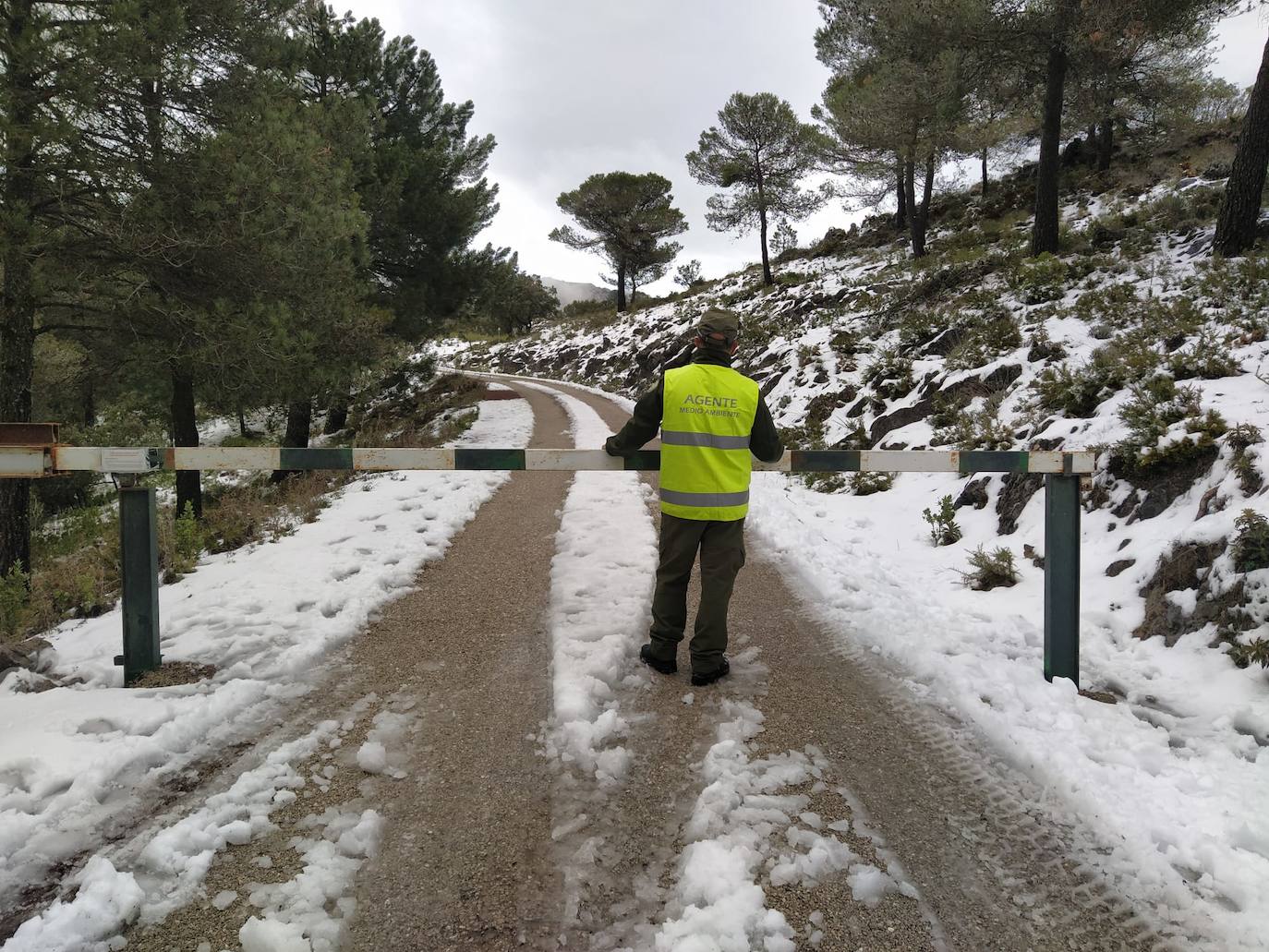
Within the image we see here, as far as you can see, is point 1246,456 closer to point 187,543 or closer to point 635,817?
point 635,817

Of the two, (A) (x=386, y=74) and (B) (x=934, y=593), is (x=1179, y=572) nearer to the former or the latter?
(B) (x=934, y=593)

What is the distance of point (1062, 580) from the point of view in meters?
3.47

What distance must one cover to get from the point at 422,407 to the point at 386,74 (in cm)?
893

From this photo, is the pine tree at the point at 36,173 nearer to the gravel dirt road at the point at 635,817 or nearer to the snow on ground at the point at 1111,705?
the gravel dirt road at the point at 635,817

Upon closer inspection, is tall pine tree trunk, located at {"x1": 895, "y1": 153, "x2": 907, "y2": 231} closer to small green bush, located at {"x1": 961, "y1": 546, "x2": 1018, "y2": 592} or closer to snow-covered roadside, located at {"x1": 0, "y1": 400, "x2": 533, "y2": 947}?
small green bush, located at {"x1": 961, "y1": 546, "x2": 1018, "y2": 592}

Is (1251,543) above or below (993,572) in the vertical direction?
above

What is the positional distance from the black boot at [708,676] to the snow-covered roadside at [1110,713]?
3.32 feet

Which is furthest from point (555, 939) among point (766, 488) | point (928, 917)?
point (766, 488)

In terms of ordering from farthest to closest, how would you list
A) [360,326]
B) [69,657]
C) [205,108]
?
1. [360,326]
2. [205,108]
3. [69,657]

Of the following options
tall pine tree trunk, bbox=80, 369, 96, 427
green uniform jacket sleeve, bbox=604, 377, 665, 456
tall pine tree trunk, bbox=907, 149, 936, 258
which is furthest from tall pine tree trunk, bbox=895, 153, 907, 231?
tall pine tree trunk, bbox=80, 369, 96, 427

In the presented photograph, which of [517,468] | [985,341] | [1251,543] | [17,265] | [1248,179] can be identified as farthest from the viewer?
[985,341]

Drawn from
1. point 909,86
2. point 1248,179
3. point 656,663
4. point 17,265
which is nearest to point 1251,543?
point 656,663

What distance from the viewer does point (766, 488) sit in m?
9.59

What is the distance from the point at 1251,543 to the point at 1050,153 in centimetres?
1193
